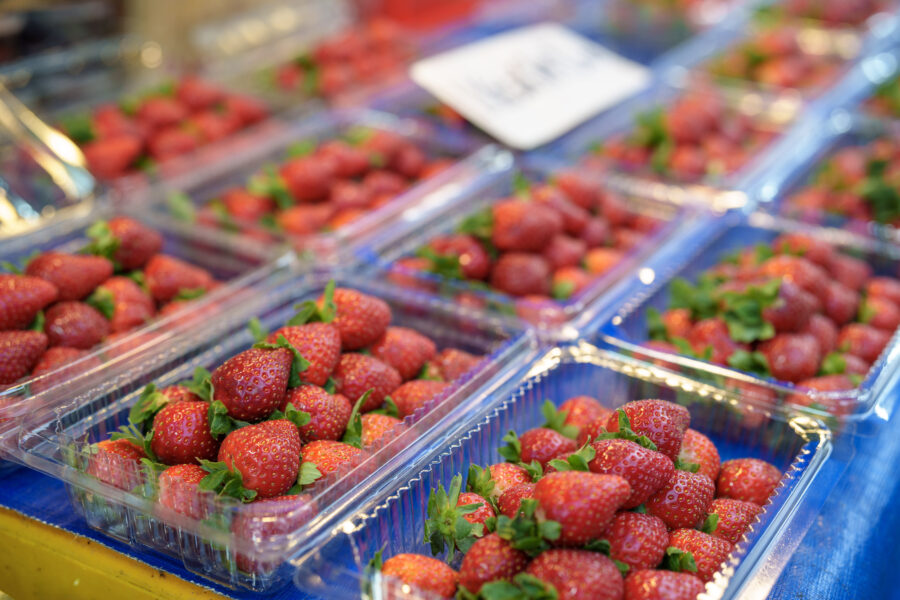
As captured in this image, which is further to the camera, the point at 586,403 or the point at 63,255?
the point at 63,255

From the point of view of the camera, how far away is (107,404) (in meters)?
1.66

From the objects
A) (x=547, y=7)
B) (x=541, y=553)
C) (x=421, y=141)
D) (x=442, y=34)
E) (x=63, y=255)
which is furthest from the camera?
(x=547, y=7)

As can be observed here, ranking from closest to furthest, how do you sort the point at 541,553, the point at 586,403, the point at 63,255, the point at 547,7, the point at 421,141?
1. the point at 541,553
2. the point at 586,403
3. the point at 63,255
4. the point at 421,141
5. the point at 547,7

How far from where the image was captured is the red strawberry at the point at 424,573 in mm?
1191

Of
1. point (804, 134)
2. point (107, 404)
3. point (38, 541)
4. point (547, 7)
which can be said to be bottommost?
point (38, 541)

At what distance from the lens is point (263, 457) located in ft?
4.30

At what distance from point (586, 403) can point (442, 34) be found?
2764 mm

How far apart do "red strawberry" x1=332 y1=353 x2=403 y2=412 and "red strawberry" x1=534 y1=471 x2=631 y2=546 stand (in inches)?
19.7

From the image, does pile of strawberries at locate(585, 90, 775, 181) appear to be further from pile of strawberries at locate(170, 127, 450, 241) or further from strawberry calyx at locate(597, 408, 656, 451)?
strawberry calyx at locate(597, 408, 656, 451)

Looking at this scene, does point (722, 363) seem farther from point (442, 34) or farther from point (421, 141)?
point (442, 34)

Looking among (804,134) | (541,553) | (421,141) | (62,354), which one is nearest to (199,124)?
(421,141)

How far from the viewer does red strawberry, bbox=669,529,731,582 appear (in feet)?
4.08

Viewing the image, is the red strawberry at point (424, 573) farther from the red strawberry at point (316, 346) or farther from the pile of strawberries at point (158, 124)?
the pile of strawberries at point (158, 124)

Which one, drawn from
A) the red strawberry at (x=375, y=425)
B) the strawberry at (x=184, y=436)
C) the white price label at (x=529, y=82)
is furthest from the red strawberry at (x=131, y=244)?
the white price label at (x=529, y=82)
